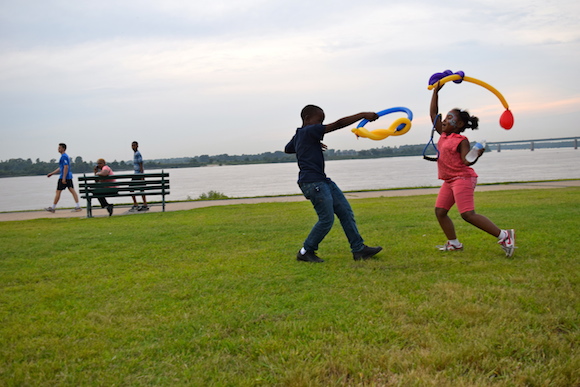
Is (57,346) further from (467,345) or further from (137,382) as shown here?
(467,345)

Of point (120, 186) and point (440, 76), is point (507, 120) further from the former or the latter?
point (120, 186)

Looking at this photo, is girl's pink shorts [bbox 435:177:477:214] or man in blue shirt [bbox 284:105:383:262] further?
girl's pink shorts [bbox 435:177:477:214]

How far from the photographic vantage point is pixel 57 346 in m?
3.43

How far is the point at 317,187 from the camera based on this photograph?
5.78 m

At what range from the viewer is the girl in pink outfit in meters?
5.88

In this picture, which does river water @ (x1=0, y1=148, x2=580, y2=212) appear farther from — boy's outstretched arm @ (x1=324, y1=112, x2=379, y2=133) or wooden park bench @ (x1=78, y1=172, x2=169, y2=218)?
boy's outstretched arm @ (x1=324, y1=112, x2=379, y2=133)

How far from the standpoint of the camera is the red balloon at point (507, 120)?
254 inches

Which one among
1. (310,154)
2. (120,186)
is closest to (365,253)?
(310,154)

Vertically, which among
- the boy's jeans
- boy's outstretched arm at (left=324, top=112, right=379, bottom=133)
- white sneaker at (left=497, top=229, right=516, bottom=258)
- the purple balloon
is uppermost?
the purple balloon

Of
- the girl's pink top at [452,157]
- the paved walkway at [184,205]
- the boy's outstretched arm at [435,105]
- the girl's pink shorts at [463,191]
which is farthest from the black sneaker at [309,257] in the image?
the paved walkway at [184,205]

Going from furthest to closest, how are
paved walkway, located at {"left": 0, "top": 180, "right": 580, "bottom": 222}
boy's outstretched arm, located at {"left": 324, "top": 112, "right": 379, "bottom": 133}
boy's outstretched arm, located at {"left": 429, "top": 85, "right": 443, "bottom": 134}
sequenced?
1. paved walkway, located at {"left": 0, "top": 180, "right": 580, "bottom": 222}
2. boy's outstretched arm, located at {"left": 429, "top": 85, "right": 443, "bottom": 134}
3. boy's outstretched arm, located at {"left": 324, "top": 112, "right": 379, "bottom": 133}

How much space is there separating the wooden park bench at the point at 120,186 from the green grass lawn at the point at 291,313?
4.95 m

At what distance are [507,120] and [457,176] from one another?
1141 mm

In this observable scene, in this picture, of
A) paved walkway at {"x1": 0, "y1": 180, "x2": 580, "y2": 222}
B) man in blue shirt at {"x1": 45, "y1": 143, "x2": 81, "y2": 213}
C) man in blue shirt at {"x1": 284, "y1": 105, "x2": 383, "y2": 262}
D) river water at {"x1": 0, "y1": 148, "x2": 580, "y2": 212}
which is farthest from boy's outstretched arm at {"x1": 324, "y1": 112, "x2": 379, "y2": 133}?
river water at {"x1": 0, "y1": 148, "x2": 580, "y2": 212}
